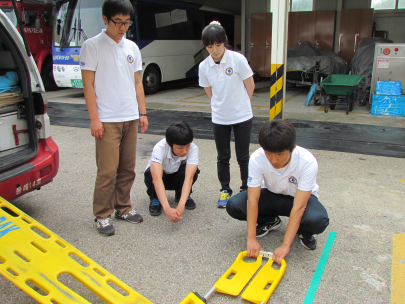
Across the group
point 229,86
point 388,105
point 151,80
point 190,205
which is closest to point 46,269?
point 190,205

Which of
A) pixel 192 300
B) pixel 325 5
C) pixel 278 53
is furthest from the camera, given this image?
pixel 325 5

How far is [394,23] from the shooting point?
545 inches

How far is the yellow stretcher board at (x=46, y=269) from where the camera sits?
1.89 meters

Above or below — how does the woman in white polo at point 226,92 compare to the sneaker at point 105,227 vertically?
above

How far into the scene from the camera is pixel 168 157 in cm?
317

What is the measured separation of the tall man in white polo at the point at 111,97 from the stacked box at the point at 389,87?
21.6ft

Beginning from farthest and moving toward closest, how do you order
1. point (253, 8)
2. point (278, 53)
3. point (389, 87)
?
point (253, 8), point (389, 87), point (278, 53)

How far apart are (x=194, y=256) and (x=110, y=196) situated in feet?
2.90

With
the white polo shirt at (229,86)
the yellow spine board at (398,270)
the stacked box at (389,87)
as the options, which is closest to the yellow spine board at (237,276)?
the yellow spine board at (398,270)

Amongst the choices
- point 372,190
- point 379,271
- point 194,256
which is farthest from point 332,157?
point 194,256

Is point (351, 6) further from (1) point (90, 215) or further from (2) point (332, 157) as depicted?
(1) point (90, 215)

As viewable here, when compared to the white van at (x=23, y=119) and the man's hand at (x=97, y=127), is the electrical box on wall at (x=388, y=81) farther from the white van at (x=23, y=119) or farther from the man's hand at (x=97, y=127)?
the white van at (x=23, y=119)

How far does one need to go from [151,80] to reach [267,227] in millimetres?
9346

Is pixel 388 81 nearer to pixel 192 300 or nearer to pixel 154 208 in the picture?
pixel 154 208
